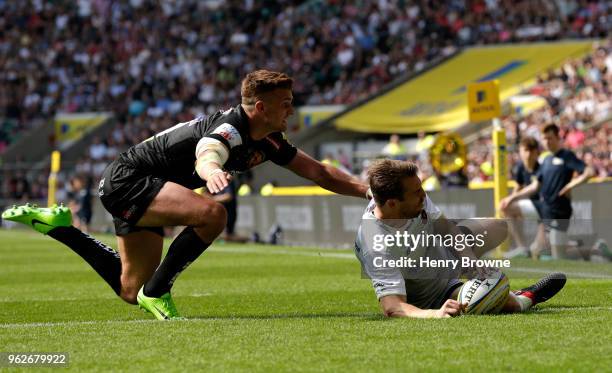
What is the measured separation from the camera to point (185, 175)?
27.3 feet

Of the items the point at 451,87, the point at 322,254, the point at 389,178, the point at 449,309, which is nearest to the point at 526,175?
the point at 322,254

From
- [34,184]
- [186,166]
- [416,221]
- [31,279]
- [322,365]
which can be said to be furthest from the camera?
[34,184]

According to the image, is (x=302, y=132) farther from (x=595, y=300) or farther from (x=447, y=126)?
(x=595, y=300)

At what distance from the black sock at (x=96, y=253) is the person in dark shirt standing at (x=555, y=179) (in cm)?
760

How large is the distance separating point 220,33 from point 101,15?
6.12 meters

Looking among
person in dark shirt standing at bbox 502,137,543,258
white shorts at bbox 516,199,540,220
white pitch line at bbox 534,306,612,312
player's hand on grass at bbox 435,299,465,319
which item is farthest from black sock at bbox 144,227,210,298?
white shorts at bbox 516,199,540,220

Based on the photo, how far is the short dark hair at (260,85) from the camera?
26.0ft

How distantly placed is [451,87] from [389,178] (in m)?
27.3

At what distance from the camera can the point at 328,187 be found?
8.81 meters

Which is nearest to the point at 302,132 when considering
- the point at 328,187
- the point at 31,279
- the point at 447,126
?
the point at 447,126

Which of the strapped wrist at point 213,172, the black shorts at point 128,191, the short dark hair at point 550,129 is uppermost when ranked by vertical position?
the strapped wrist at point 213,172

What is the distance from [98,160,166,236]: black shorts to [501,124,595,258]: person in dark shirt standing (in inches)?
314

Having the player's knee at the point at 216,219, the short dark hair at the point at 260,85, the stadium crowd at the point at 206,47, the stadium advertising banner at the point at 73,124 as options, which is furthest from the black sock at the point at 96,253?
the stadium advertising banner at the point at 73,124

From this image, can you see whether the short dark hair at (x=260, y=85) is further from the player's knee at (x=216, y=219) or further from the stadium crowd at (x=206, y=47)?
the stadium crowd at (x=206, y=47)
